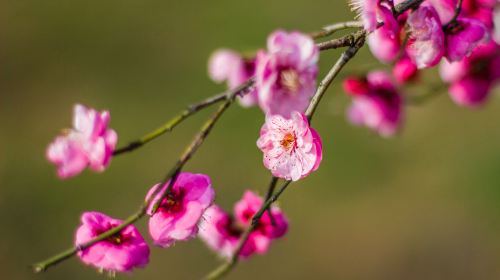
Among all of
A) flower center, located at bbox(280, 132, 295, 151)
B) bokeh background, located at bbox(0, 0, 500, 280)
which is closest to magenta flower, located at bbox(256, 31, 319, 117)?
flower center, located at bbox(280, 132, 295, 151)

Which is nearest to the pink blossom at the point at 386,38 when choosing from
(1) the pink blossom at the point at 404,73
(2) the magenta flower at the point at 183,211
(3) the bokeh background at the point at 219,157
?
(2) the magenta flower at the point at 183,211

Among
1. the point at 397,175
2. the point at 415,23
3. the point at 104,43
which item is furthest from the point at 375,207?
the point at 415,23

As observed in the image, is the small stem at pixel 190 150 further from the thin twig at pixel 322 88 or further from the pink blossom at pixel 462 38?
the pink blossom at pixel 462 38

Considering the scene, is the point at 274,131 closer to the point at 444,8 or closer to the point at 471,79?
Answer: the point at 444,8

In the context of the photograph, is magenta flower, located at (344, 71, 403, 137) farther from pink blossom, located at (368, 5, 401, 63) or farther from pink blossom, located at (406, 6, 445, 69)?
pink blossom, located at (406, 6, 445, 69)

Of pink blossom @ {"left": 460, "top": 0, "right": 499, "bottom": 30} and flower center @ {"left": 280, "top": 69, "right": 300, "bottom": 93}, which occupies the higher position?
flower center @ {"left": 280, "top": 69, "right": 300, "bottom": 93}
